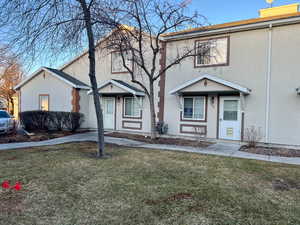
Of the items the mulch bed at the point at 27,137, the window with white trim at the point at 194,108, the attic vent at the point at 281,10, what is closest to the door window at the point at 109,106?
the mulch bed at the point at 27,137

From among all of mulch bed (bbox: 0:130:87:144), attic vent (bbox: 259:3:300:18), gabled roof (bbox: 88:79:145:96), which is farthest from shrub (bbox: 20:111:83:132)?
attic vent (bbox: 259:3:300:18)

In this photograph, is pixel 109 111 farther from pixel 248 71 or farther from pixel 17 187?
pixel 17 187

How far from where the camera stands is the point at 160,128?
11.9 metres

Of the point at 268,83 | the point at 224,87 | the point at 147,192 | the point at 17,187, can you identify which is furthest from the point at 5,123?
the point at 268,83

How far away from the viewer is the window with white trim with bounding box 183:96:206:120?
36.4 feet

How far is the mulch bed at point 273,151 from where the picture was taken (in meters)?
8.01

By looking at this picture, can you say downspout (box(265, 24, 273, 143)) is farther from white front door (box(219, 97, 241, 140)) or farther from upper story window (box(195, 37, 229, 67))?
upper story window (box(195, 37, 229, 67))

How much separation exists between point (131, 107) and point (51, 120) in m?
4.98

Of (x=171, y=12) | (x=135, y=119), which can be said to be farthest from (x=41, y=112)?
(x=171, y=12)

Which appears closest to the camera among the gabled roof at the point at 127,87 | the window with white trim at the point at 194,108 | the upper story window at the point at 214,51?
the upper story window at the point at 214,51

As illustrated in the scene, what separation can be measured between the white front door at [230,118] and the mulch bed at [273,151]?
3.99 ft

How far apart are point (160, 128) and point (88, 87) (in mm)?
6347

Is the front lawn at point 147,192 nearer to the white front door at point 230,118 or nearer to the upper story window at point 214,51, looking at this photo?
the white front door at point 230,118

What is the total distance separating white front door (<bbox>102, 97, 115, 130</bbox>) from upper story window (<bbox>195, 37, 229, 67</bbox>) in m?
6.58
